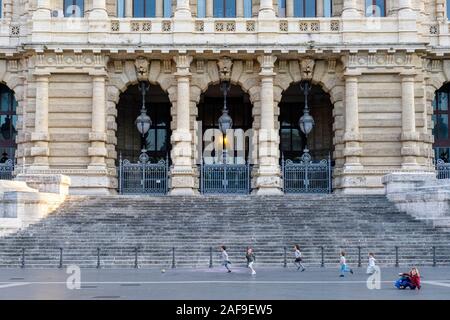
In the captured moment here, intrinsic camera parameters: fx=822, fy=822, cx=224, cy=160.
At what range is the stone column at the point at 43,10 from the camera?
44.7 m

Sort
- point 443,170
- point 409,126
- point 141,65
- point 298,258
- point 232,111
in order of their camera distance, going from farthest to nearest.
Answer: point 232,111 < point 443,170 < point 141,65 < point 409,126 < point 298,258

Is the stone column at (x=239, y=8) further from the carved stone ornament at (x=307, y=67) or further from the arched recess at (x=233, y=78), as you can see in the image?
the carved stone ornament at (x=307, y=67)

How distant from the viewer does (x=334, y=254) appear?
101 ft

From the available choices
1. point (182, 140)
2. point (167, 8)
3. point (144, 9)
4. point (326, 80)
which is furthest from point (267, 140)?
point (144, 9)

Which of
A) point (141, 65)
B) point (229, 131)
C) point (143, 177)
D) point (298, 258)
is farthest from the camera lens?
point (229, 131)

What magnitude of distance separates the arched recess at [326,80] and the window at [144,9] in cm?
794

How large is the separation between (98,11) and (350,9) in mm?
13804

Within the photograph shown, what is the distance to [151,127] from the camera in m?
50.0

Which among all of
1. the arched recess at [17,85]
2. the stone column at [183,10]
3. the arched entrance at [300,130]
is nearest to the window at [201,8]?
the stone column at [183,10]

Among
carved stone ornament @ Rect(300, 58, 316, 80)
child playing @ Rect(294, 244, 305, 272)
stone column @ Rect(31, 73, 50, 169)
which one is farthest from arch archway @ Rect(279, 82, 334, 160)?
child playing @ Rect(294, 244, 305, 272)

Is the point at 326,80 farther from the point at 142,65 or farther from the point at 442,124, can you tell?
the point at 142,65

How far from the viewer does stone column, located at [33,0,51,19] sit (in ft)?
147

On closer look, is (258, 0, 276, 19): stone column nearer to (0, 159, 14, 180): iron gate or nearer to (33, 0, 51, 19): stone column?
(33, 0, 51, 19): stone column
